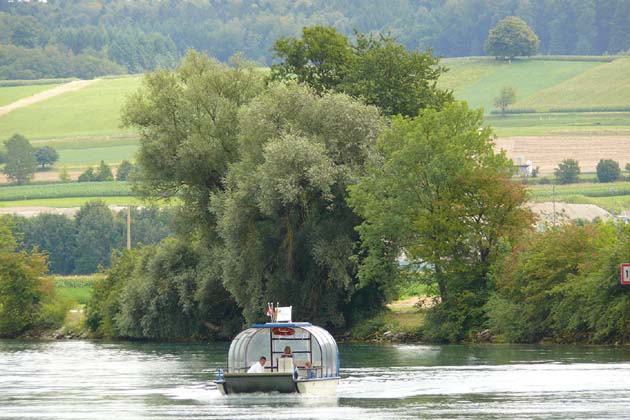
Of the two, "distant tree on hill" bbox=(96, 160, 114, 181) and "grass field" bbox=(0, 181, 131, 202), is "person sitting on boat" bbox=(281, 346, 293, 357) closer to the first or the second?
"grass field" bbox=(0, 181, 131, 202)

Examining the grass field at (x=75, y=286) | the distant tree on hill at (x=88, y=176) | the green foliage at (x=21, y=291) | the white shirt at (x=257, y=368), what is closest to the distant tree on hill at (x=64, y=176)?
the distant tree on hill at (x=88, y=176)

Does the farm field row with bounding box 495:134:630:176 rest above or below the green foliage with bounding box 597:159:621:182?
above

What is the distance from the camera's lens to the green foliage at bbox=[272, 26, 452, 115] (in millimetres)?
80438

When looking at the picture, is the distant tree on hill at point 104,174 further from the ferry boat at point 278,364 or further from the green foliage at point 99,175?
the ferry boat at point 278,364

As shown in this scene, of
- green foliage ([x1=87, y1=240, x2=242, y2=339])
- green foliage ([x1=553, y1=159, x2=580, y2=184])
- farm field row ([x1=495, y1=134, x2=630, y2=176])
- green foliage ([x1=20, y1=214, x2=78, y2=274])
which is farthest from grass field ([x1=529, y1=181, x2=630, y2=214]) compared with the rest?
green foliage ([x1=87, y1=240, x2=242, y2=339])

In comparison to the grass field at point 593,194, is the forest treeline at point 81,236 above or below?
below

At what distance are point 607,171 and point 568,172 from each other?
4.29 m

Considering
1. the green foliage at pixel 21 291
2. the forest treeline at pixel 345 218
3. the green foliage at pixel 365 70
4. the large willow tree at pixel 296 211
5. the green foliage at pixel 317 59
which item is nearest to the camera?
the forest treeline at pixel 345 218

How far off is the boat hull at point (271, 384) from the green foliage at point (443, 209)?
25580 mm

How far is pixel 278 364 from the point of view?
45.2m

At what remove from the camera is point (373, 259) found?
70.0 m

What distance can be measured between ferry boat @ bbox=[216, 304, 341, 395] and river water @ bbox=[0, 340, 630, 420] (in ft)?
1.56

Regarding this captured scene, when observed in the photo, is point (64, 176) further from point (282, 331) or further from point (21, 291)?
point (282, 331)

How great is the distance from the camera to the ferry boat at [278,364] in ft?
143
